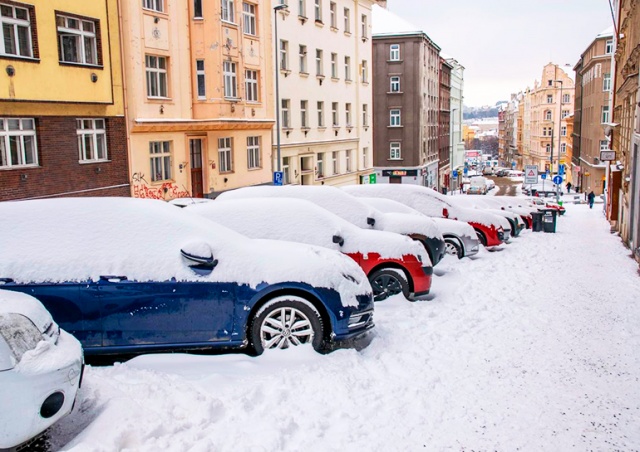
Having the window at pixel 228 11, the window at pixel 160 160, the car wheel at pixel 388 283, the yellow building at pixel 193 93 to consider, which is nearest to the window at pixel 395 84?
the yellow building at pixel 193 93

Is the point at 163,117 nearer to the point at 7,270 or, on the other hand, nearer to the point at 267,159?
the point at 267,159

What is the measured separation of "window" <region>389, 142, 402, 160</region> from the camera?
5559 centimetres

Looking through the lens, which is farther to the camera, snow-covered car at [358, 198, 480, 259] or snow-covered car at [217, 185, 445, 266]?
snow-covered car at [358, 198, 480, 259]

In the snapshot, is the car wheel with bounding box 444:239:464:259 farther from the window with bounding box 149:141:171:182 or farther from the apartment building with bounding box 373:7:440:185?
the apartment building with bounding box 373:7:440:185

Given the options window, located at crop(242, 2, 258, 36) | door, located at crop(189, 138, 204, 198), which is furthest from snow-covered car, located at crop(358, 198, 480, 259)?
window, located at crop(242, 2, 258, 36)

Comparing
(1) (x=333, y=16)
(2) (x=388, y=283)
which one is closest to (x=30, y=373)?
(2) (x=388, y=283)

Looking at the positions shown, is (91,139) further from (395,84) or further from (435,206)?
(395,84)

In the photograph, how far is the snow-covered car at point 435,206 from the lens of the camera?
46.8 ft

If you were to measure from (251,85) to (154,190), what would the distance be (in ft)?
25.7

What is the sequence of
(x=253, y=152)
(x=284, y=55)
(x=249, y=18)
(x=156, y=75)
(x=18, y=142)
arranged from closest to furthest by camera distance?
1. (x=18, y=142)
2. (x=156, y=75)
3. (x=249, y=18)
4. (x=253, y=152)
5. (x=284, y=55)

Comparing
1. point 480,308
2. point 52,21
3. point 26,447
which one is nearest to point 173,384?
point 26,447

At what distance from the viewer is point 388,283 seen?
8641mm

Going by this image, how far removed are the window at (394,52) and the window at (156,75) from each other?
34752 millimetres

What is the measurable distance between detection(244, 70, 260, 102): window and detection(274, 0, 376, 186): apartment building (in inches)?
83.2
